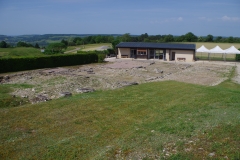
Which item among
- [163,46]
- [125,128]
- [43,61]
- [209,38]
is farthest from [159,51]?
[209,38]

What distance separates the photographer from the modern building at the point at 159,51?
126 ft

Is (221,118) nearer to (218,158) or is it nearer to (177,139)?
(177,139)

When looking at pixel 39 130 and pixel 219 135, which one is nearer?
pixel 219 135

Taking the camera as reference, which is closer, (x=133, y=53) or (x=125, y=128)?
(x=125, y=128)

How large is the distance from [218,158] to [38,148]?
17.0 ft

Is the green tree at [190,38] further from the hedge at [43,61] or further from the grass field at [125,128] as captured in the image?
the grass field at [125,128]

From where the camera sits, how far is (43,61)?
29.6 metres

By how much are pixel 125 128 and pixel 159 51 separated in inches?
1351

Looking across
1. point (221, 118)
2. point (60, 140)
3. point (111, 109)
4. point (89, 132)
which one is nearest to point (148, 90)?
point (111, 109)

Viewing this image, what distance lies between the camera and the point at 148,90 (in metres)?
15.7

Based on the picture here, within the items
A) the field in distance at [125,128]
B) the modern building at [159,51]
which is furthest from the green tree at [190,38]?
the field in distance at [125,128]

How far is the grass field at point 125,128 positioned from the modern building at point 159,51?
26.3 metres

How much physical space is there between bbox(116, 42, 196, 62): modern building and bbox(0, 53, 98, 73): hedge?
25.6 ft

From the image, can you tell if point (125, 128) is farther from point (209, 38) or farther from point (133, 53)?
point (209, 38)
